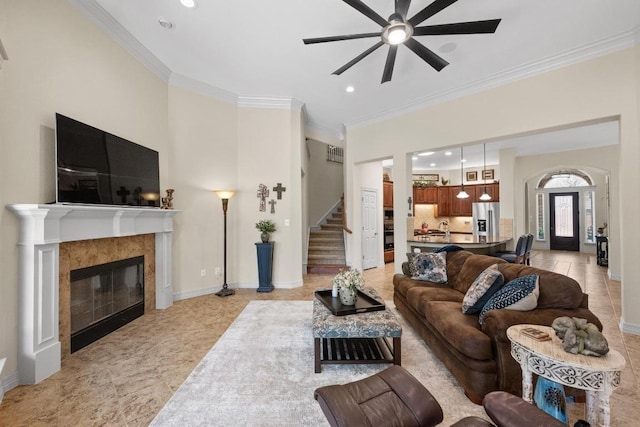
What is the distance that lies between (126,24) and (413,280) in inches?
186

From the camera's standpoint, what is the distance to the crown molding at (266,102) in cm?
525

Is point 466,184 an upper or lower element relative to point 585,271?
upper

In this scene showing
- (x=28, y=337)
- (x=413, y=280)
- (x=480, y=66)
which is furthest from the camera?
(x=480, y=66)

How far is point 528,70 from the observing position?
3.95 metres

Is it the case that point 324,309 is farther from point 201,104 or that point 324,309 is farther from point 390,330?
point 201,104

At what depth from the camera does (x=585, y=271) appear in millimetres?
6738

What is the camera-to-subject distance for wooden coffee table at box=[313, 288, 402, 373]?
2455mm

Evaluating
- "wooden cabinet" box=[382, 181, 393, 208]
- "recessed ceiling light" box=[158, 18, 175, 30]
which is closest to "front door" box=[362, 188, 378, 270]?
"wooden cabinet" box=[382, 181, 393, 208]

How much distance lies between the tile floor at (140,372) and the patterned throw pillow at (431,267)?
5.71 feet

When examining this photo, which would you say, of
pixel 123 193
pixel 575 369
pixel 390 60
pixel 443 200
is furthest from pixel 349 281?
pixel 443 200

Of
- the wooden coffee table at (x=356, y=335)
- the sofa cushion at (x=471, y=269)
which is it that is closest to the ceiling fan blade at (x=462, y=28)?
the sofa cushion at (x=471, y=269)

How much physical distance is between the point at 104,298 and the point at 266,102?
156 inches

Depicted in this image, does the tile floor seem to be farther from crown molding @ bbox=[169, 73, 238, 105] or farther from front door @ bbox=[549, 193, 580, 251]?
front door @ bbox=[549, 193, 580, 251]

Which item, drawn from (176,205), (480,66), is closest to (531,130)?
(480,66)
